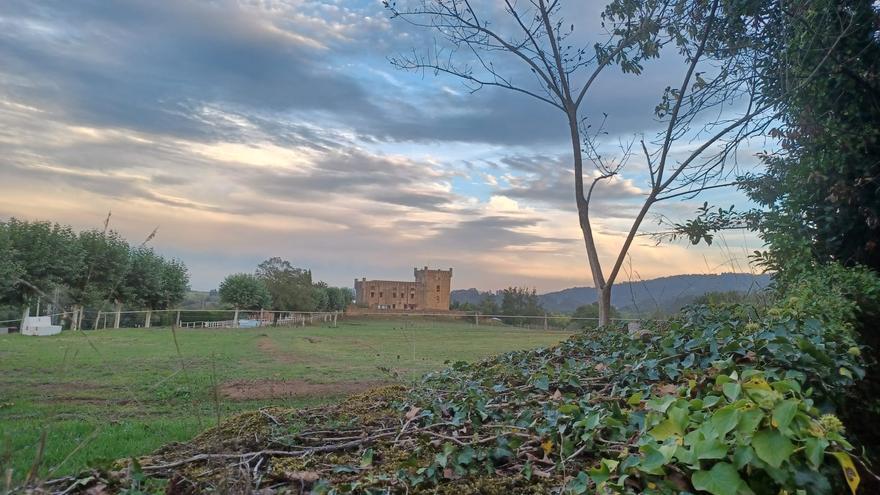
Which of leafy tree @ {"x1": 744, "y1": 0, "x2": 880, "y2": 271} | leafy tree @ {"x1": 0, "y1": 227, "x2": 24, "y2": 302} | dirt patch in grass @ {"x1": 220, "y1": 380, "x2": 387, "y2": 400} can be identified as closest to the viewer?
leafy tree @ {"x1": 744, "y1": 0, "x2": 880, "y2": 271}

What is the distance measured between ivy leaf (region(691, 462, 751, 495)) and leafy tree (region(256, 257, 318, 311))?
37757 millimetres

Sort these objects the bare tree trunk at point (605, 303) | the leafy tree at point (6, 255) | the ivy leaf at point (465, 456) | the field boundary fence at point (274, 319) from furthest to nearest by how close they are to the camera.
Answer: the leafy tree at point (6, 255)
the bare tree trunk at point (605, 303)
the field boundary fence at point (274, 319)
the ivy leaf at point (465, 456)

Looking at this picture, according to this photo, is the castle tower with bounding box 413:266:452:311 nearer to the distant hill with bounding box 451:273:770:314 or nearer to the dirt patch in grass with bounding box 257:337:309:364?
Result: the dirt patch in grass with bounding box 257:337:309:364

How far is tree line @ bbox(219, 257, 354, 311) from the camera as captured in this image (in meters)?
35.0

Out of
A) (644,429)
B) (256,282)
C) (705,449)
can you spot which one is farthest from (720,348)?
(256,282)

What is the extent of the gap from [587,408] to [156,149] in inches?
240

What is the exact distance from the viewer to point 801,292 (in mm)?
3670

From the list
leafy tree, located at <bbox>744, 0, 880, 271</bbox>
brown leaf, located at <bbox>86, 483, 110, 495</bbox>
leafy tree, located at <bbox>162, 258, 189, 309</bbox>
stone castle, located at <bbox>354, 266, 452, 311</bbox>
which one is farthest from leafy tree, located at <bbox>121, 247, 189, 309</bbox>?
brown leaf, located at <bbox>86, 483, 110, 495</bbox>

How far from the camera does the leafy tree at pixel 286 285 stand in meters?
38.0

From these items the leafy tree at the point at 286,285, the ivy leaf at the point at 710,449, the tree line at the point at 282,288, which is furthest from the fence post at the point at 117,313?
the leafy tree at the point at 286,285

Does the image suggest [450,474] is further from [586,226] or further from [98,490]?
[586,226]

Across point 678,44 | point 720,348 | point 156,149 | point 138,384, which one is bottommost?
point 138,384

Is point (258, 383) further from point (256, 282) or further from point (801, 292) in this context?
point (256, 282)

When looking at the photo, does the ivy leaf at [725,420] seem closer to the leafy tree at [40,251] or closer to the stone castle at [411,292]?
the stone castle at [411,292]
